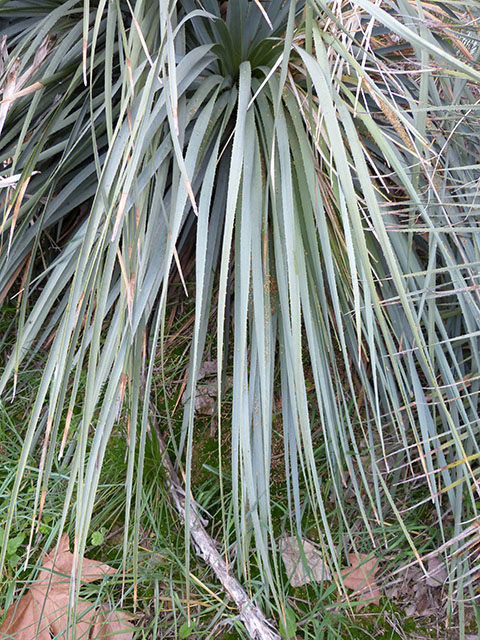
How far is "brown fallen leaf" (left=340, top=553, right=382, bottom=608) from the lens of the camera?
1.18m

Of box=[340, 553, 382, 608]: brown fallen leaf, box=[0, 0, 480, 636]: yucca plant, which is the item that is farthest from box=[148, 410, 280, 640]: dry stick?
box=[340, 553, 382, 608]: brown fallen leaf

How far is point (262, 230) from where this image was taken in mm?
1056

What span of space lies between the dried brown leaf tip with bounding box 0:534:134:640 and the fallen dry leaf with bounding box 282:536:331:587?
0.35 meters

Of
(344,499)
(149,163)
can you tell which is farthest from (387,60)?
(344,499)

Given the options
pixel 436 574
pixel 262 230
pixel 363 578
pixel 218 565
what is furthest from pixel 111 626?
pixel 262 230

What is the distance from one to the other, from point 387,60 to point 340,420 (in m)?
0.79

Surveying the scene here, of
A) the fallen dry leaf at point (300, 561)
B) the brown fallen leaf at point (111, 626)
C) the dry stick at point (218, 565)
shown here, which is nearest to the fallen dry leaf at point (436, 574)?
the fallen dry leaf at point (300, 561)

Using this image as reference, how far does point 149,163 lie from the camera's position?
1.05m

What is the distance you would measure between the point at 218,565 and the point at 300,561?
0.60 feet

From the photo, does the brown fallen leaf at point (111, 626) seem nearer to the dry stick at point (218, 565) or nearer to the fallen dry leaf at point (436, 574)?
the dry stick at point (218, 565)

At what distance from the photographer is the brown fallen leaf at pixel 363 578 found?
118 cm

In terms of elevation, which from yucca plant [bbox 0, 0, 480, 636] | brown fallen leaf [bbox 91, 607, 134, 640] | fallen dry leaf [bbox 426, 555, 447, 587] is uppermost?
yucca plant [bbox 0, 0, 480, 636]

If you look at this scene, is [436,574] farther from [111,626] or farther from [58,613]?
[58,613]

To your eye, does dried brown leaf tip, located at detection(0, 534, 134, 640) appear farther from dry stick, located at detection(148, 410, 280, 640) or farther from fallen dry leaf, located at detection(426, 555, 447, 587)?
fallen dry leaf, located at detection(426, 555, 447, 587)
